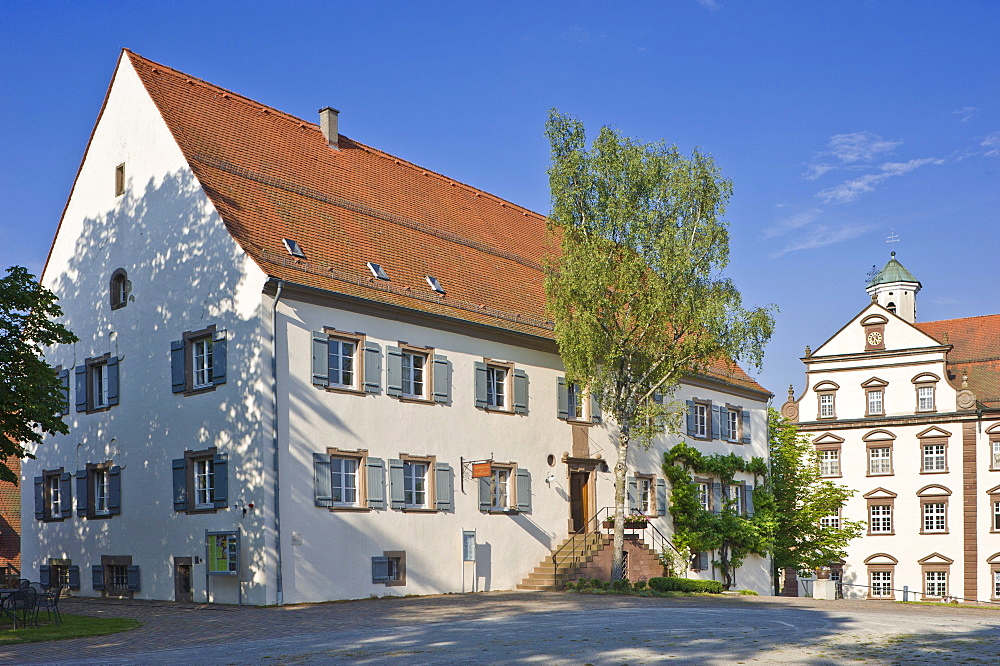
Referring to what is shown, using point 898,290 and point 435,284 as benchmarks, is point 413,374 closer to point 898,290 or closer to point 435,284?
point 435,284

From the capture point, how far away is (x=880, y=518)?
5459 cm

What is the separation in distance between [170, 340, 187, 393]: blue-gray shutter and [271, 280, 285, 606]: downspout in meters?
3.17

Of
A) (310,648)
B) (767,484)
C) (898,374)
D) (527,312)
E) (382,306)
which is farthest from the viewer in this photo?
(898,374)

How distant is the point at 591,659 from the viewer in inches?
514

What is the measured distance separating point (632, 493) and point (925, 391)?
26.4 meters

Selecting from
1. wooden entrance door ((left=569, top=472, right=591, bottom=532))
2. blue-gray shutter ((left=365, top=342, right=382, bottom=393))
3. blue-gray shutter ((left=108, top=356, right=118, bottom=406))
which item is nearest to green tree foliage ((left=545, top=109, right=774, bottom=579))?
wooden entrance door ((left=569, top=472, right=591, bottom=532))

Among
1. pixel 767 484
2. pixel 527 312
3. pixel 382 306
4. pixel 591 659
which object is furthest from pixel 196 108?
pixel 767 484

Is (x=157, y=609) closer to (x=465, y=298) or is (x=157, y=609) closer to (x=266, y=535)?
(x=266, y=535)

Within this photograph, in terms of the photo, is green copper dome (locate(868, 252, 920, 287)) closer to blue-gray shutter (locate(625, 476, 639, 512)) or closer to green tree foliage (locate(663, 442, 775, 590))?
green tree foliage (locate(663, 442, 775, 590))

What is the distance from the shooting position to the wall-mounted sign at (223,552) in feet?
76.7

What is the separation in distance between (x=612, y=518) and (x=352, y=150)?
1305cm

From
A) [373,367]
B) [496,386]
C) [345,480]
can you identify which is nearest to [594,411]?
[496,386]

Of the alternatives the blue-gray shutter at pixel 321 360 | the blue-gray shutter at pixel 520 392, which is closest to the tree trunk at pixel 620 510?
the blue-gray shutter at pixel 520 392

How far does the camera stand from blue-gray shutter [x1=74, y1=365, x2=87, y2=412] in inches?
1138
